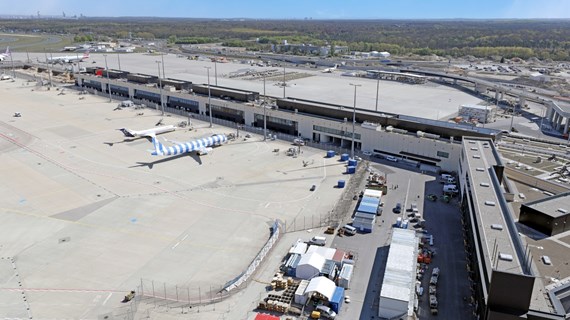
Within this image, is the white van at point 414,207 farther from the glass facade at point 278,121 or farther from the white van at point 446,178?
the glass facade at point 278,121

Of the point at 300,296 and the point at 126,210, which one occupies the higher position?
the point at 300,296

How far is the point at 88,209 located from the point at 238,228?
21.6m

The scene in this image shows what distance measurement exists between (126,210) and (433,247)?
132 feet

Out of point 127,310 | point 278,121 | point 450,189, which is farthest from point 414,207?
point 278,121

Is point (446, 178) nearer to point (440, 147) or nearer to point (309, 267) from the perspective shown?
point (440, 147)

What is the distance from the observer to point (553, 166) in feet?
214

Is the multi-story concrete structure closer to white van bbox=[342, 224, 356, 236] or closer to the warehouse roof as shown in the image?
the warehouse roof

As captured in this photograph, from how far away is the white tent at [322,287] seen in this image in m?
39.8

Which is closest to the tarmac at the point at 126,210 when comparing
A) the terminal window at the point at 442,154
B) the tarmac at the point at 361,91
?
the terminal window at the point at 442,154

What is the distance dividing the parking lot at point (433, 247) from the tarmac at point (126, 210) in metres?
8.79

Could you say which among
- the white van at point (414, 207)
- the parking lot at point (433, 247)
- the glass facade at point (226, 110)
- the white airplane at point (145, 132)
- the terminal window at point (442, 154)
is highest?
the glass facade at point (226, 110)

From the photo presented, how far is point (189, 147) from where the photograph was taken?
7944 centimetres

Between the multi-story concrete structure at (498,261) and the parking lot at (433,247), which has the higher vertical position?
the multi-story concrete structure at (498,261)

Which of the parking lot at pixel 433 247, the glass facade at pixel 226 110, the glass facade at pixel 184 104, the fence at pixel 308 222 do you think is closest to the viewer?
the parking lot at pixel 433 247
